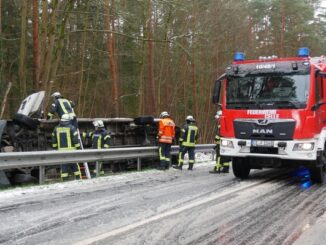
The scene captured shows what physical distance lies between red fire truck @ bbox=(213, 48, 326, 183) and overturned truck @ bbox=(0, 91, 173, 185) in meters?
3.84

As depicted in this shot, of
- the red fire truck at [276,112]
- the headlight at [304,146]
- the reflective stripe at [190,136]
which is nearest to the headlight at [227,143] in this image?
the red fire truck at [276,112]

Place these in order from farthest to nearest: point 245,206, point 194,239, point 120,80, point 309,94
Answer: point 120,80, point 309,94, point 245,206, point 194,239

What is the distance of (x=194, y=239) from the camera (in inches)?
196

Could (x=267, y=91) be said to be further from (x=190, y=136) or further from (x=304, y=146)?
(x=190, y=136)

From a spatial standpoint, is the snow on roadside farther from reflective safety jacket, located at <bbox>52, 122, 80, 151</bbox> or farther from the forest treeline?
the forest treeline

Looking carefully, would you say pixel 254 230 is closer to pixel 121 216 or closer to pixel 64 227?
pixel 121 216

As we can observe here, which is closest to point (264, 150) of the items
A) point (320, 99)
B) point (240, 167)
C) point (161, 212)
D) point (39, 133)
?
point (240, 167)

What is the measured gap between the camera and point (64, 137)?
1034cm

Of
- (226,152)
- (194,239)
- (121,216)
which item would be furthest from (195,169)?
(194,239)

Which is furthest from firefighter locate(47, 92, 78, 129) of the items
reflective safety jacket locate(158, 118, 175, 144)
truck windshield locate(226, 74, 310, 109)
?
truck windshield locate(226, 74, 310, 109)

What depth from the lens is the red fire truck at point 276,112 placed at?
30.2ft

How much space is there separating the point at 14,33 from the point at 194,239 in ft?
71.4

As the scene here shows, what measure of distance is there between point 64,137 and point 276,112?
4.65 metres

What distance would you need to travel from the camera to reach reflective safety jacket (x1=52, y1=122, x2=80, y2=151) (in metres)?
10.3
